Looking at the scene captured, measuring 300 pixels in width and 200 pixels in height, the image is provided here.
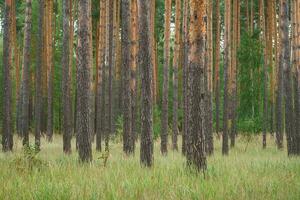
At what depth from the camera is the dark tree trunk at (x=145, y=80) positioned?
836cm

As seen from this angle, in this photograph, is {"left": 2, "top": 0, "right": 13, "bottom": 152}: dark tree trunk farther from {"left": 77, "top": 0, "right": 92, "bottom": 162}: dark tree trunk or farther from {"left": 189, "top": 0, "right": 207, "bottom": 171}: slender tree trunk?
{"left": 189, "top": 0, "right": 207, "bottom": 171}: slender tree trunk

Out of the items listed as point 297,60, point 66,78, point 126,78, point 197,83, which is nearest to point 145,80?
point 197,83

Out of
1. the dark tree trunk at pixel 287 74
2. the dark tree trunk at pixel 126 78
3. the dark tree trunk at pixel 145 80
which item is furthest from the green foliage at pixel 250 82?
the dark tree trunk at pixel 145 80

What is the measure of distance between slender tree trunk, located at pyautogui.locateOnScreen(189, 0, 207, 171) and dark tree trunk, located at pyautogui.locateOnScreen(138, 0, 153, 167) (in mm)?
1225

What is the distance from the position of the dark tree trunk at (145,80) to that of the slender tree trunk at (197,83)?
1.23 m

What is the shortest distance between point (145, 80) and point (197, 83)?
142cm

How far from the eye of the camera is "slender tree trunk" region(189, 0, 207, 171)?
23.9 feet

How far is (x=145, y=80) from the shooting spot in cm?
838

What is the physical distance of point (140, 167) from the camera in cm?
812

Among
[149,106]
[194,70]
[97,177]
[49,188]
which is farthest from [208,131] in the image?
[49,188]

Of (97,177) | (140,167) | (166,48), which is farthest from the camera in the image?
(166,48)

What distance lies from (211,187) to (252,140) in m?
14.4

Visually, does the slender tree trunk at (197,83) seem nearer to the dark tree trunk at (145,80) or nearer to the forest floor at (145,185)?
the forest floor at (145,185)

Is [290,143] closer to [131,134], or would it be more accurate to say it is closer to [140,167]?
[131,134]
